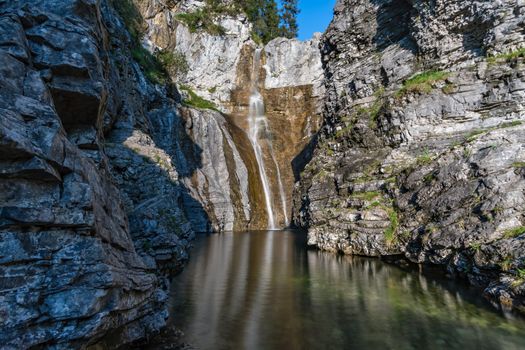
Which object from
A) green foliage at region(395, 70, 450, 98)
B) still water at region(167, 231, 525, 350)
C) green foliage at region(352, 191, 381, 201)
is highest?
green foliage at region(395, 70, 450, 98)

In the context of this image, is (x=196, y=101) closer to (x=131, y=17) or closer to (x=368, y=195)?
(x=131, y=17)

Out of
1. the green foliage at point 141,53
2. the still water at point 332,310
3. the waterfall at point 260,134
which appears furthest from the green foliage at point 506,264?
the green foliage at point 141,53

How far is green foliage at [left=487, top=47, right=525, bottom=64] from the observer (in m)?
16.7

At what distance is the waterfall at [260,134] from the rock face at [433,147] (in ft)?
27.5

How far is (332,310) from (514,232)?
22.1ft

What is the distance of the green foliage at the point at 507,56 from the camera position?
16.7 m

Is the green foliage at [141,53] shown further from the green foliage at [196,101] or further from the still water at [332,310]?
the still water at [332,310]

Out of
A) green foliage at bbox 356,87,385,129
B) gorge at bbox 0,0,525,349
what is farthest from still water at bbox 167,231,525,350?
green foliage at bbox 356,87,385,129

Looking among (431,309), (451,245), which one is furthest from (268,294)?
(451,245)

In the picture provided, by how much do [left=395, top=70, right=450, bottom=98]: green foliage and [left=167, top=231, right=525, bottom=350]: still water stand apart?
11175mm

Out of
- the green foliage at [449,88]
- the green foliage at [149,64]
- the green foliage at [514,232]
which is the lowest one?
the green foliage at [514,232]

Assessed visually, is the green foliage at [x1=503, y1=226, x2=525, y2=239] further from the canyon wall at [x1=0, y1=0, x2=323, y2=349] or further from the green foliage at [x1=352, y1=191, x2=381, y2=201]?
the canyon wall at [x1=0, y1=0, x2=323, y2=349]

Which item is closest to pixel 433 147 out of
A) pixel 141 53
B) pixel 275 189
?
pixel 275 189

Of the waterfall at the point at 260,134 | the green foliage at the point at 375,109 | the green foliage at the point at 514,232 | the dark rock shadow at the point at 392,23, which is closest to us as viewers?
the green foliage at the point at 514,232
